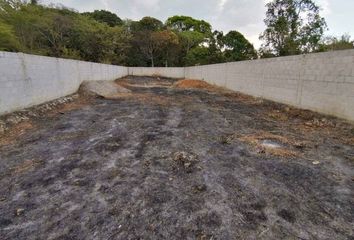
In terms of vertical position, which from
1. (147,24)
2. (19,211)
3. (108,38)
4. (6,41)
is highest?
(147,24)

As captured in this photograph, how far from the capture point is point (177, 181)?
291 cm

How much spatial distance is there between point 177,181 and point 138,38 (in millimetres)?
29666

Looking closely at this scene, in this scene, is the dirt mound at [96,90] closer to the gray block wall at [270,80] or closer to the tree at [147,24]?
the gray block wall at [270,80]

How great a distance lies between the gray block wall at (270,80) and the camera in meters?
5.49

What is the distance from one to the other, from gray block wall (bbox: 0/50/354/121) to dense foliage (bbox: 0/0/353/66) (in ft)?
17.8

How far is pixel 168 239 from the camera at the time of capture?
6.35 ft

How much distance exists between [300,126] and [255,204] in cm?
382

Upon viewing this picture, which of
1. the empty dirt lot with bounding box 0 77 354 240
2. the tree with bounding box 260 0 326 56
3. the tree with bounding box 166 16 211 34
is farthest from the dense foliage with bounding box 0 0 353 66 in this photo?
the empty dirt lot with bounding box 0 77 354 240

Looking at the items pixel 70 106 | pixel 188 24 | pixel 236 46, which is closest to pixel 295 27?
pixel 236 46

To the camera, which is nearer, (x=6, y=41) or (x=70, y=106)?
(x=70, y=106)

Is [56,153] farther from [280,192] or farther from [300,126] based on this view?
[300,126]

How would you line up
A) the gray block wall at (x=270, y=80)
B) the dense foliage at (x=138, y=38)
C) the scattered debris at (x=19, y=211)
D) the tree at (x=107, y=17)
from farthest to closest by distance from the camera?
the tree at (x=107, y=17), the dense foliage at (x=138, y=38), the gray block wall at (x=270, y=80), the scattered debris at (x=19, y=211)

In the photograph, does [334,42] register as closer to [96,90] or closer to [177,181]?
[96,90]

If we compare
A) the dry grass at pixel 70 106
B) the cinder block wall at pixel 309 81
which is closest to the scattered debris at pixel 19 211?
the dry grass at pixel 70 106
